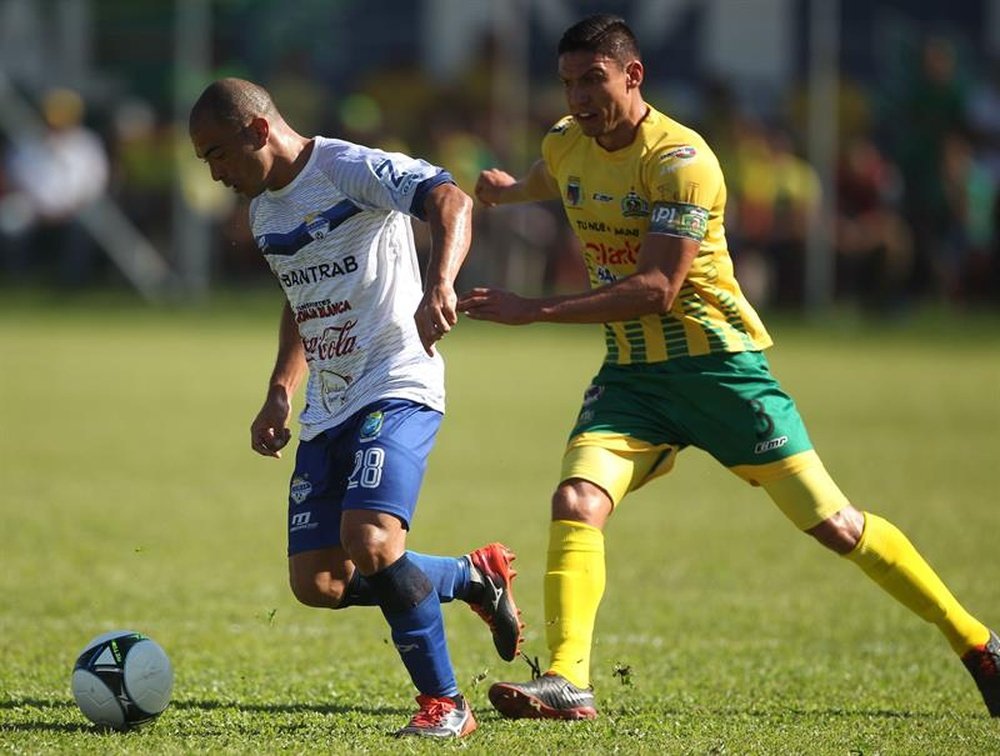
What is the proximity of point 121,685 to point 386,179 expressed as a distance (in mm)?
1900

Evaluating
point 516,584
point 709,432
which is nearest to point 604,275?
point 709,432

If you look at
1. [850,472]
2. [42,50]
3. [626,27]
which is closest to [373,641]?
[626,27]

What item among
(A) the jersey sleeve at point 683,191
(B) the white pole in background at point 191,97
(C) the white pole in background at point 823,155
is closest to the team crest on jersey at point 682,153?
(A) the jersey sleeve at point 683,191

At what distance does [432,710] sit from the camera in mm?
5934

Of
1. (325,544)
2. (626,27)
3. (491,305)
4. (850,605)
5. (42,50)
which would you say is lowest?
(850,605)

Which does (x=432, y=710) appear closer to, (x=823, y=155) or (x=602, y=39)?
(x=602, y=39)

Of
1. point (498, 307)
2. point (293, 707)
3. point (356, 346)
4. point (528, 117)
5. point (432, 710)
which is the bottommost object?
point (293, 707)

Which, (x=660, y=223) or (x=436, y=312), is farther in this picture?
(x=660, y=223)

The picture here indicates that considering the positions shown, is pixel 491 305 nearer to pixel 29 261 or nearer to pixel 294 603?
pixel 294 603

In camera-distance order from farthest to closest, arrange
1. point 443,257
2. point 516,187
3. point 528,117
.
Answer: point 528,117 < point 516,187 < point 443,257

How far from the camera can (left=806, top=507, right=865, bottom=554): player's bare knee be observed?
6.49 metres

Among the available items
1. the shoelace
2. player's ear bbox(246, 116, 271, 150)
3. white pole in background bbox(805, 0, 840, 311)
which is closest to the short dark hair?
player's ear bbox(246, 116, 271, 150)

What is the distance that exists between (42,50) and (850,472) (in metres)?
24.2

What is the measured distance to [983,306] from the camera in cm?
2703
